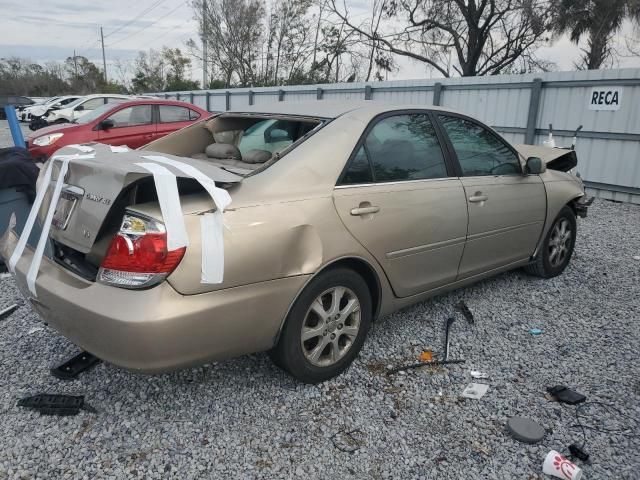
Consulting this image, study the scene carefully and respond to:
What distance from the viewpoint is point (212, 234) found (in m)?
2.25

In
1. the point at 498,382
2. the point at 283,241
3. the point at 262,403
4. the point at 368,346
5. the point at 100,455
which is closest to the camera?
the point at 100,455

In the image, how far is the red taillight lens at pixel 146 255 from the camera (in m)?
2.17

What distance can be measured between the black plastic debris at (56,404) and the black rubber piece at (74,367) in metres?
0.18

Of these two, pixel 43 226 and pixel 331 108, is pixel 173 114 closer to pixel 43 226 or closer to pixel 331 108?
pixel 331 108

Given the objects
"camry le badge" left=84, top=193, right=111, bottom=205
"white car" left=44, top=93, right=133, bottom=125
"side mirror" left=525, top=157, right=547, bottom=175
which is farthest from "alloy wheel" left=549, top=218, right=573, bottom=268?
"white car" left=44, top=93, right=133, bottom=125

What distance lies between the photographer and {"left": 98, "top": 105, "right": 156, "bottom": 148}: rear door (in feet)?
31.4

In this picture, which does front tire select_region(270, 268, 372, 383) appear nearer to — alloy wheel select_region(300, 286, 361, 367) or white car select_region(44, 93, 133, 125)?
alloy wheel select_region(300, 286, 361, 367)

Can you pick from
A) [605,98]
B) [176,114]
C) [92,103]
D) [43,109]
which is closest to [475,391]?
[605,98]

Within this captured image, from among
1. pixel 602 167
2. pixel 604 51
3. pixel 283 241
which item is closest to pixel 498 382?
pixel 283 241

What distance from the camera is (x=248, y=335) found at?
2.46 meters

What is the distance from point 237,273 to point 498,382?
1.74 m

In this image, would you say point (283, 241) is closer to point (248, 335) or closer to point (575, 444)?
point (248, 335)

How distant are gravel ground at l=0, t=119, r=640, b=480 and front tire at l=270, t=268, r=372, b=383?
15 centimetres

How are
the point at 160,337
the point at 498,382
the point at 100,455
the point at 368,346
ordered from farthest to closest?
the point at 368,346
the point at 498,382
the point at 100,455
the point at 160,337
